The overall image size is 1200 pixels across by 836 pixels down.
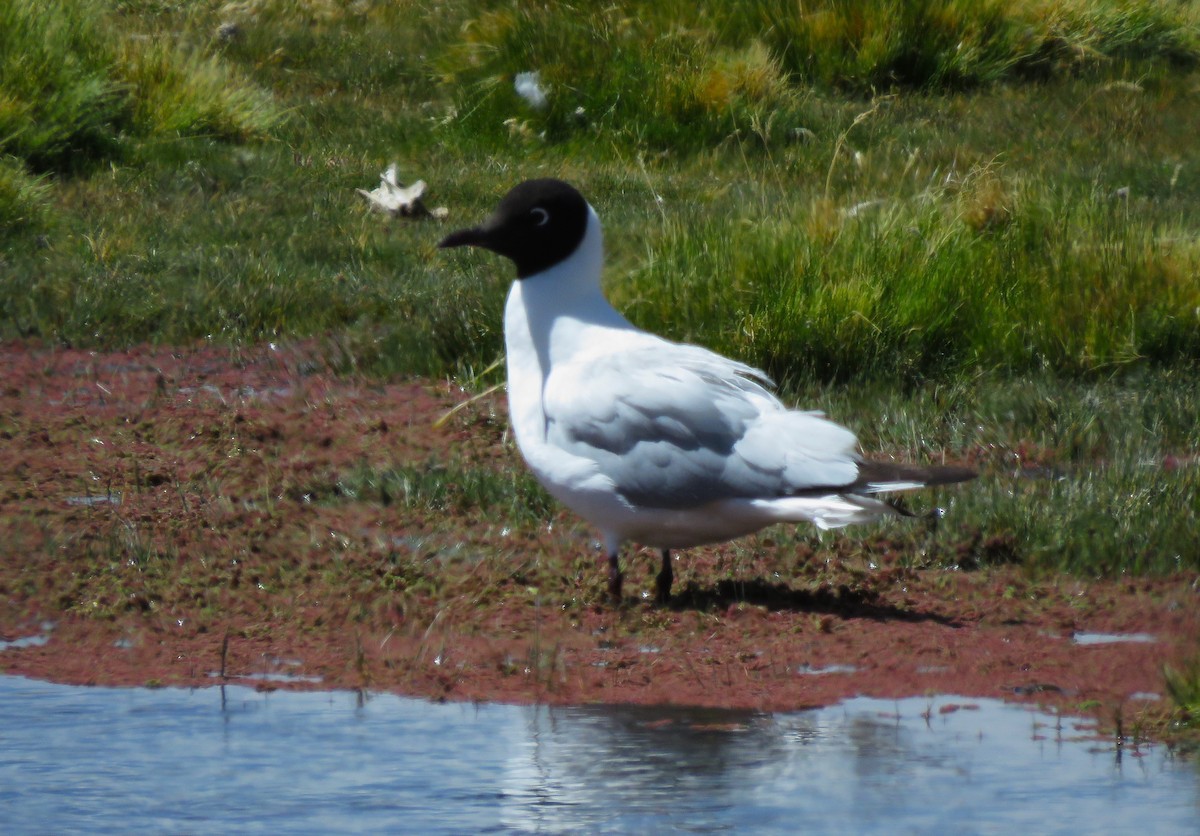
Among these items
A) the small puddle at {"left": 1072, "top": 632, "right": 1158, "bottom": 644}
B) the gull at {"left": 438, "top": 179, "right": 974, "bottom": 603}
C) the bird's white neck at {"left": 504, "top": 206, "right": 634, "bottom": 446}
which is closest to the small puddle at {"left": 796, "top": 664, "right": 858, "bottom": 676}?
the gull at {"left": 438, "top": 179, "right": 974, "bottom": 603}

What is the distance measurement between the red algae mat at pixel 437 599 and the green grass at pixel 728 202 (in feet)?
1.09

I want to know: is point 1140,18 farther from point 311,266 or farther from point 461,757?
point 461,757

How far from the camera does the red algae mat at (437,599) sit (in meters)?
4.72

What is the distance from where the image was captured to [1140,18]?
1494cm

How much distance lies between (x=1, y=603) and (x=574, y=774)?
7.79ft

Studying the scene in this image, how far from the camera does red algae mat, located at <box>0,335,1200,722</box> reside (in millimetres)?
4723

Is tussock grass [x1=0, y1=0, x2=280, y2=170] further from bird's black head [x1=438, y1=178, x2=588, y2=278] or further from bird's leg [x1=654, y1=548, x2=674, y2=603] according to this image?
bird's leg [x1=654, y1=548, x2=674, y2=603]

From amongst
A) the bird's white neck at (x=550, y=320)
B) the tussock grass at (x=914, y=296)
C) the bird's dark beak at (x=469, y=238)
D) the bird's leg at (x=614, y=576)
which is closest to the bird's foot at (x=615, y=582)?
the bird's leg at (x=614, y=576)

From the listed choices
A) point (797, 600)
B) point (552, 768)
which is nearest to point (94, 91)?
point (797, 600)

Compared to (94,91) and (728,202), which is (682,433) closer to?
(728,202)

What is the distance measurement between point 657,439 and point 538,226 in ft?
2.67

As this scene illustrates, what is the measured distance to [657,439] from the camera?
5234 mm

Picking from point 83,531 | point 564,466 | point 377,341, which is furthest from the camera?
point 377,341

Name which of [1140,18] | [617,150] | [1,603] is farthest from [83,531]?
[1140,18]
